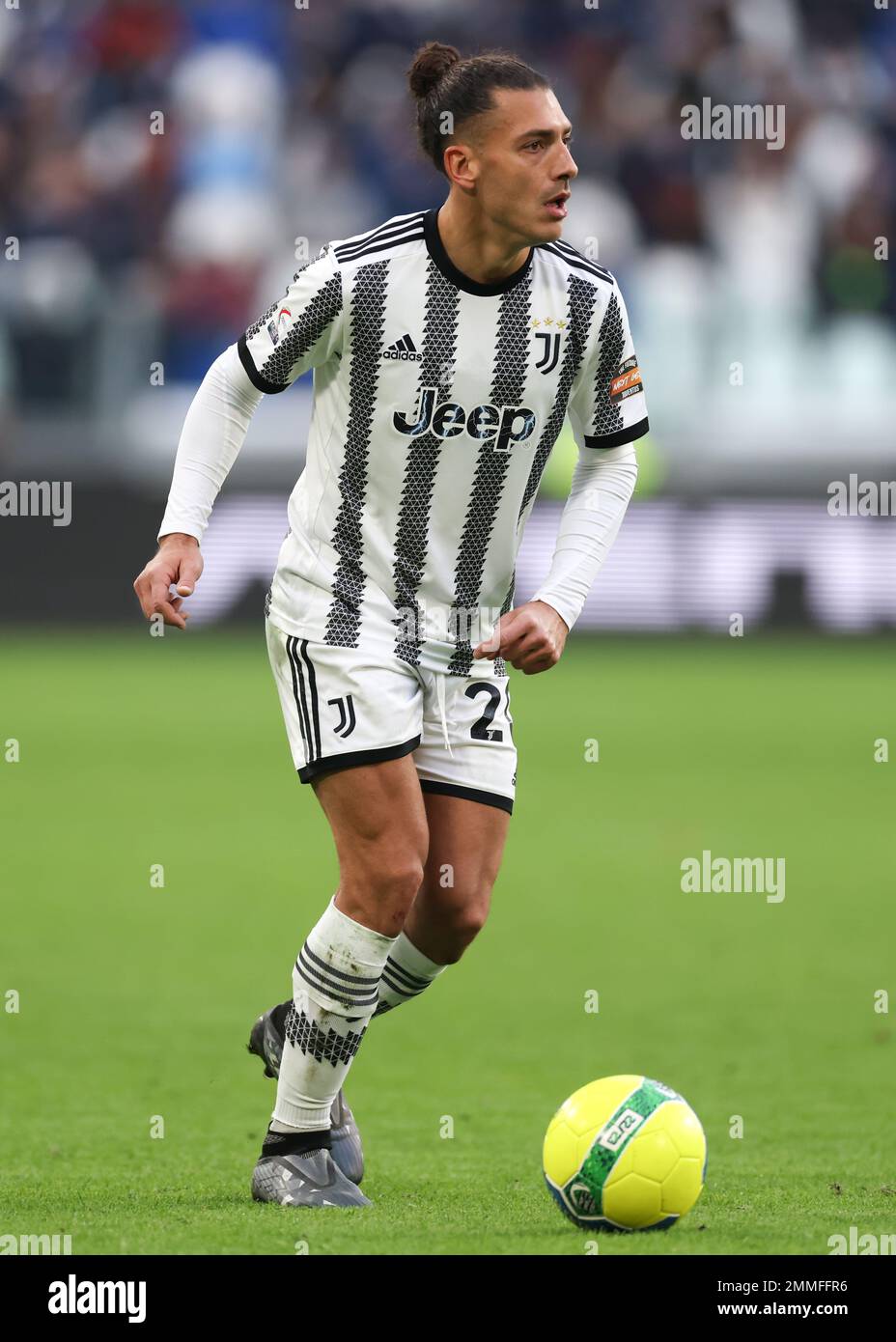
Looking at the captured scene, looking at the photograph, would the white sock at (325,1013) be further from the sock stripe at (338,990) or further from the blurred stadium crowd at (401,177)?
the blurred stadium crowd at (401,177)

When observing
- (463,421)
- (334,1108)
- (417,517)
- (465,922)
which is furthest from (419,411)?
(334,1108)

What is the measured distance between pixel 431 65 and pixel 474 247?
1.36 feet

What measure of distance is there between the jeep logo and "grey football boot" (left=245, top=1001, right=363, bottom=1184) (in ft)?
4.32

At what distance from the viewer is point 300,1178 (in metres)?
4.55

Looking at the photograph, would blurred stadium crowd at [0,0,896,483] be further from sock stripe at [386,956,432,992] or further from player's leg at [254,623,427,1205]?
player's leg at [254,623,427,1205]

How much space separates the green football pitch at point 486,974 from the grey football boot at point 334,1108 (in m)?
0.08

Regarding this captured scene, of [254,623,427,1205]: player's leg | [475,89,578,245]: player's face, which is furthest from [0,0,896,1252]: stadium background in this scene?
[475,89,578,245]: player's face

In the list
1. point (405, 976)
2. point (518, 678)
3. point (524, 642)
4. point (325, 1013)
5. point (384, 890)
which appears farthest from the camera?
point (518, 678)

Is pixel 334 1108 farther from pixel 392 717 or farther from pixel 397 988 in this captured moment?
pixel 392 717

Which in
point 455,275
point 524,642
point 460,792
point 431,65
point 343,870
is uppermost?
point 431,65

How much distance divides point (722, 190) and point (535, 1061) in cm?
1461

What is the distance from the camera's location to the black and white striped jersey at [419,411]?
15.1ft

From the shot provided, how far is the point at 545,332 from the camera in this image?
4.66 meters
